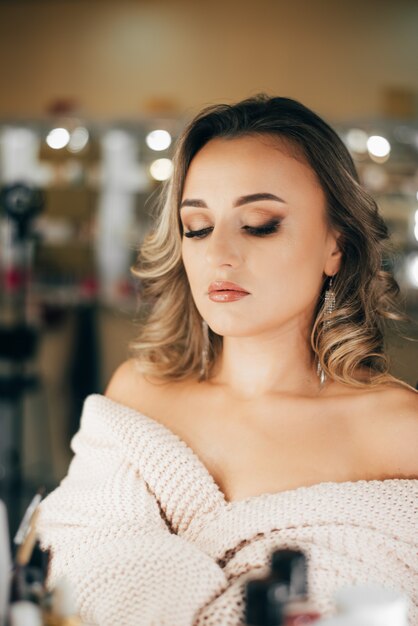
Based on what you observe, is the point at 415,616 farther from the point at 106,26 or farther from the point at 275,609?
the point at 106,26

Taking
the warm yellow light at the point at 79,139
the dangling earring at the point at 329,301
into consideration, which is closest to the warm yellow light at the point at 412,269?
the warm yellow light at the point at 79,139

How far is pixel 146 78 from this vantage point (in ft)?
21.2

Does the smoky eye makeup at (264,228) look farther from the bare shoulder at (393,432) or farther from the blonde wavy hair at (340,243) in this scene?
the bare shoulder at (393,432)

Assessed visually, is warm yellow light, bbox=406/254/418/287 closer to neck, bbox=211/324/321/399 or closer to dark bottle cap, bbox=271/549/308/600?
neck, bbox=211/324/321/399

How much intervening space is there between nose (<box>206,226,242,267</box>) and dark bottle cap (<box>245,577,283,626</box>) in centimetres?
59

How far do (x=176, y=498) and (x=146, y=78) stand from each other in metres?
5.56

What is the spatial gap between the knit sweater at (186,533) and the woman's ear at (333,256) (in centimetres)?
38

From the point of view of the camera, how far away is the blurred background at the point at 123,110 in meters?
5.53

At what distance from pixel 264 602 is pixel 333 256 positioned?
0.74m

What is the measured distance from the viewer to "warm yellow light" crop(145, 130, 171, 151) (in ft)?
19.6

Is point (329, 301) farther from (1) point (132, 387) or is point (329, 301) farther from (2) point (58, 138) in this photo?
(2) point (58, 138)

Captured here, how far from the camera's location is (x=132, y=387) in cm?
157

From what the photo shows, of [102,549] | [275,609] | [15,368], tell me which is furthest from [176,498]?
[15,368]

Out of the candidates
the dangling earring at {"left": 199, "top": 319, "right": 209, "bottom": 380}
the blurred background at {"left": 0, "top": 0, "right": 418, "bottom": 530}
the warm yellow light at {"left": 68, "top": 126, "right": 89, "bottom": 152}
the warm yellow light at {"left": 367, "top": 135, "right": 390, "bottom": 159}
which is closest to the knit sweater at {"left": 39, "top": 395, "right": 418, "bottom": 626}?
the dangling earring at {"left": 199, "top": 319, "right": 209, "bottom": 380}
